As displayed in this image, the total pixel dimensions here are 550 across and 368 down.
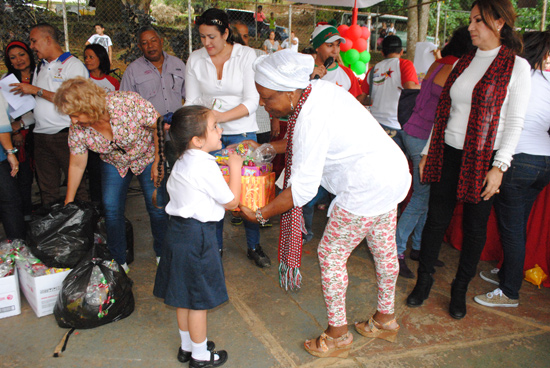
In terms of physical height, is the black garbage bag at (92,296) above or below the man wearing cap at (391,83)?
below

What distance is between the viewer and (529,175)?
2715 mm

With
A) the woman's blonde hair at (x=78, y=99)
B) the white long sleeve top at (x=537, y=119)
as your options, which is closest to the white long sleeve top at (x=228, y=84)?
the woman's blonde hair at (x=78, y=99)

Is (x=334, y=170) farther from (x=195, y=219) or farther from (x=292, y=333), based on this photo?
(x=292, y=333)

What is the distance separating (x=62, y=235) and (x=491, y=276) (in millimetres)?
3375

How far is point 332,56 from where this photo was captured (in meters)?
4.37

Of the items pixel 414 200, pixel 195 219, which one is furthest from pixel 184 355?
pixel 414 200

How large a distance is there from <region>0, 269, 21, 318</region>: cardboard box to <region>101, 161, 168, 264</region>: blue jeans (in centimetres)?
70

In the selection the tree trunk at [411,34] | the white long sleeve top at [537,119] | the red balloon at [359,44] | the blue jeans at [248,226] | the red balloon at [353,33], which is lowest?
the blue jeans at [248,226]

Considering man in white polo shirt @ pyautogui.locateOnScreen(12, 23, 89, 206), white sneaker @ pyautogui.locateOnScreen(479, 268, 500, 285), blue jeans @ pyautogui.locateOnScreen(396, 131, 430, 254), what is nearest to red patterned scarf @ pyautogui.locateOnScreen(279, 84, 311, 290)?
blue jeans @ pyautogui.locateOnScreen(396, 131, 430, 254)

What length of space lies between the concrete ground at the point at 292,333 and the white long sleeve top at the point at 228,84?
1.40 m

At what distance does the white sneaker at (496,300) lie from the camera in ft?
9.95

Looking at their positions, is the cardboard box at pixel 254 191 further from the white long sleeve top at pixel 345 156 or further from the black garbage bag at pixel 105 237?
the black garbage bag at pixel 105 237

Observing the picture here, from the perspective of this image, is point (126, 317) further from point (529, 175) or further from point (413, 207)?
point (529, 175)

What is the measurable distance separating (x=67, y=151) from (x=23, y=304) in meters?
1.63
